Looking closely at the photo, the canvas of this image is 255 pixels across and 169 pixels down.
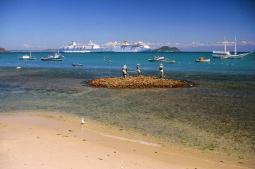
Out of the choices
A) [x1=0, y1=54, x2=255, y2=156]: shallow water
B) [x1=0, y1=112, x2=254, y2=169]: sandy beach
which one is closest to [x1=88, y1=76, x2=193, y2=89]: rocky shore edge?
[x1=0, y1=54, x2=255, y2=156]: shallow water

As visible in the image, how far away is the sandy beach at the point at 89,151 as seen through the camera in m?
9.56

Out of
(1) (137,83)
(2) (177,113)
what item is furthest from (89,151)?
(1) (137,83)

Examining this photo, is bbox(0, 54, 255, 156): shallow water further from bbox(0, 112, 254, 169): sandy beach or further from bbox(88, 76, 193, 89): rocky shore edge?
bbox(88, 76, 193, 89): rocky shore edge

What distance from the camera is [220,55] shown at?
125m

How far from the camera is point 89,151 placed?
1105 centimetres

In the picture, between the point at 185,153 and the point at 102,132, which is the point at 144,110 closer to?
the point at 102,132

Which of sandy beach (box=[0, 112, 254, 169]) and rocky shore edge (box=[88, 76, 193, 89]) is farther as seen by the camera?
rocky shore edge (box=[88, 76, 193, 89])

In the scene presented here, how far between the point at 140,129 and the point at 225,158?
4.84 m

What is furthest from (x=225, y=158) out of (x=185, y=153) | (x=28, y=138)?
(x=28, y=138)

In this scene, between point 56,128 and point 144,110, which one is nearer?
point 56,128

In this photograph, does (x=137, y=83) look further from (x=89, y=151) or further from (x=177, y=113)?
(x=89, y=151)

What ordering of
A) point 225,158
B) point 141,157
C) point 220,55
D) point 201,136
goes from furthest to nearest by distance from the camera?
point 220,55 → point 201,136 → point 225,158 → point 141,157

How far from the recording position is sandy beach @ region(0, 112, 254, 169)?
956 centimetres

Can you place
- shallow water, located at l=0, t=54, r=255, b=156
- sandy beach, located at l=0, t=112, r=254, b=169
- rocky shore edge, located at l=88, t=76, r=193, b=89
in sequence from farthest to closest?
rocky shore edge, located at l=88, t=76, r=193, b=89 < shallow water, located at l=0, t=54, r=255, b=156 < sandy beach, located at l=0, t=112, r=254, b=169
